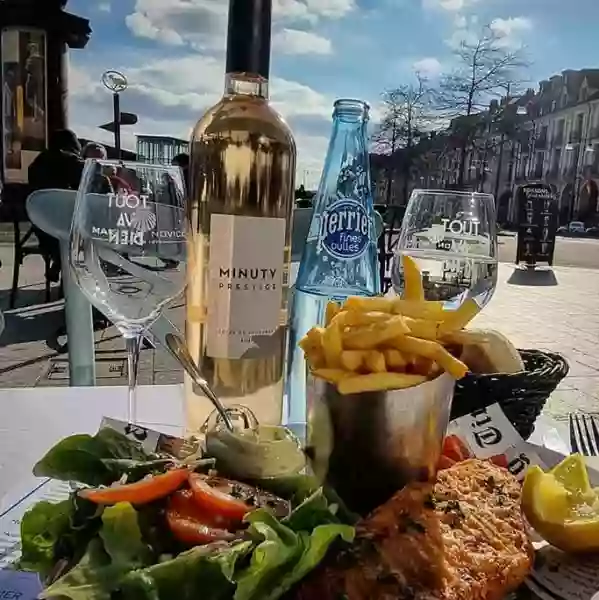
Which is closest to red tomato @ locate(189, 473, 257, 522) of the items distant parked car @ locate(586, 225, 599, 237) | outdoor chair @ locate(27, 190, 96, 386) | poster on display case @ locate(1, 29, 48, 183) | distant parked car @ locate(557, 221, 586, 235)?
outdoor chair @ locate(27, 190, 96, 386)

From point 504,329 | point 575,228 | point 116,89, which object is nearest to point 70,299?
point 504,329

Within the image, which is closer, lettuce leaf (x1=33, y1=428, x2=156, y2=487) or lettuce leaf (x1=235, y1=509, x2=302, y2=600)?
lettuce leaf (x1=235, y1=509, x2=302, y2=600)

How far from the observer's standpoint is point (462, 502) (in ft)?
1.48

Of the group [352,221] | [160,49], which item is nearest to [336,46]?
[160,49]

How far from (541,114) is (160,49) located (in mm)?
2462

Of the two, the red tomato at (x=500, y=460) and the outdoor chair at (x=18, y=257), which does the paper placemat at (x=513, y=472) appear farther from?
the outdoor chair at (x=18, y=257)

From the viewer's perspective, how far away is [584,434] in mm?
756

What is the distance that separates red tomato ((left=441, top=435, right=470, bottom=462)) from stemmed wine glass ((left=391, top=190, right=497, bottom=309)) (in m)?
0.18

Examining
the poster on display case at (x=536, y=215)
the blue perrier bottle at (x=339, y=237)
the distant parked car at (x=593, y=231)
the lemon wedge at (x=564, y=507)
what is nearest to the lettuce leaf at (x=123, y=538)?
the lemon wedge at (x=564, y=507)

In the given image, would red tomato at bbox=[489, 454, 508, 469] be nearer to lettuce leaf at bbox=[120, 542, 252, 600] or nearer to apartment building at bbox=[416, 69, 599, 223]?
lettuce leaf at bbox=[120, 542, 252, 600]

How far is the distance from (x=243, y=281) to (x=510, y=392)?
26cm

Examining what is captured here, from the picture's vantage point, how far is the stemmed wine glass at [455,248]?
28.5 inches

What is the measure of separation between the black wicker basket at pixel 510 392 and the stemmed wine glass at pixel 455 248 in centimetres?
13

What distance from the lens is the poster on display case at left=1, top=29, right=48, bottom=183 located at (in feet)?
16.2
